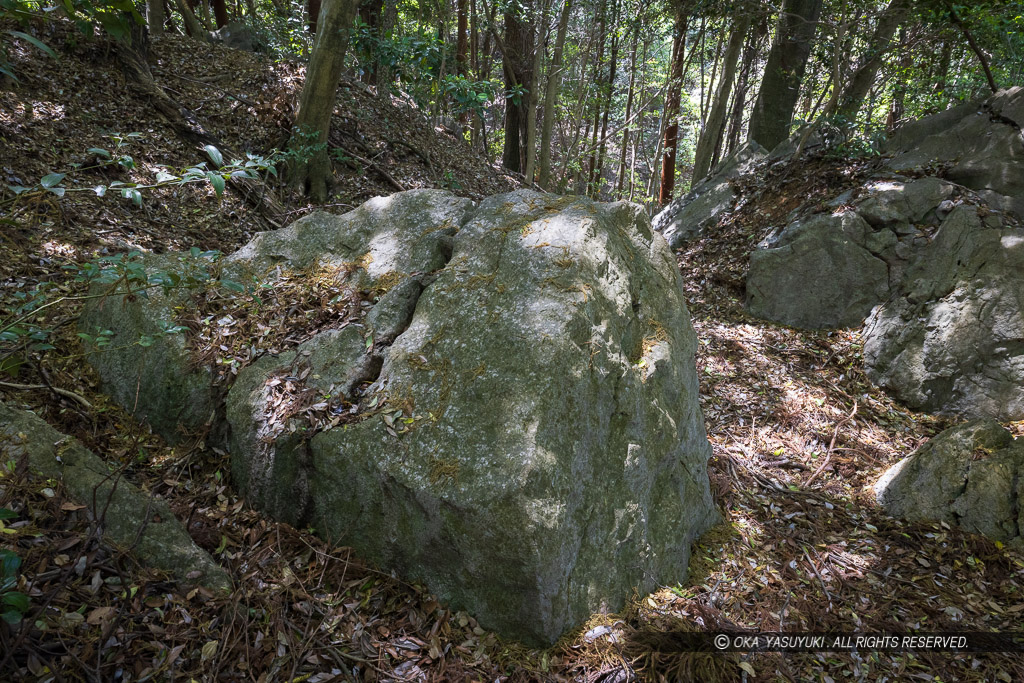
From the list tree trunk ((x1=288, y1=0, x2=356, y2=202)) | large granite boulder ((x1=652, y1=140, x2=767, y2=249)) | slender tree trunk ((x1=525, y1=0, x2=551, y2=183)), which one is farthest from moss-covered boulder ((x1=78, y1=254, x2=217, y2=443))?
slender tree trunk ((x1=525, y1=0, x2=551, y2=183))

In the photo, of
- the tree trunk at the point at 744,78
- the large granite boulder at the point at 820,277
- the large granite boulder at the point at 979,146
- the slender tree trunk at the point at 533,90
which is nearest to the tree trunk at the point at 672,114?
the tree trunk at the point at 744,78

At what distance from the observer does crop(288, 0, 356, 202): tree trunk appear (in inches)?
231

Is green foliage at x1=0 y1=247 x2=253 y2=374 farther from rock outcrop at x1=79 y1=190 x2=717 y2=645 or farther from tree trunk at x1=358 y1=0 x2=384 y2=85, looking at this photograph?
tree trunk at x1=358 y1=0 x2=384 y2=85

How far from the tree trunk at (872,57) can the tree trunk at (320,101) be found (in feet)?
22.3

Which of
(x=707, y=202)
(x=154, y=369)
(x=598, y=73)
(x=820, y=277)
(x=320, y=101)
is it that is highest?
(x=598, y=73)

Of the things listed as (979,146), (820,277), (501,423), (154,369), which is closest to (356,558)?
(501,423)

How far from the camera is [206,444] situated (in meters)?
3.01

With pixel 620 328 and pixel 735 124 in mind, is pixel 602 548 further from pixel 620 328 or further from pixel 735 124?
pixel 735 124

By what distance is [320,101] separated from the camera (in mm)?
6285

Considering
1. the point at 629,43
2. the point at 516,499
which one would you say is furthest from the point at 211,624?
the point at 629,43

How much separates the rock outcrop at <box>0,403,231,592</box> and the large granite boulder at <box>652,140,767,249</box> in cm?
712

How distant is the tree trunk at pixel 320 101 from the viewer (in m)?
5.88

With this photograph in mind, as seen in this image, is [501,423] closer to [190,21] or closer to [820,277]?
[820,277]

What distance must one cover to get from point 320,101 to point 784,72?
7.28 metres
